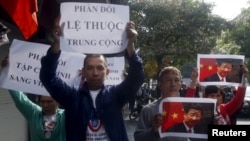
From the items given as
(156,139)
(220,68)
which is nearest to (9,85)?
(156,139)

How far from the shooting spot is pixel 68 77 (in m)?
4.25

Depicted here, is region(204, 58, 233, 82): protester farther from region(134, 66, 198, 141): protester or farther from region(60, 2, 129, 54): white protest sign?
region(60, 2, 129, 54): white protest sign

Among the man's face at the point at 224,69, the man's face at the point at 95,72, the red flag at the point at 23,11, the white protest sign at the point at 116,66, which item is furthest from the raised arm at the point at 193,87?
the red flag at the point at 23,11

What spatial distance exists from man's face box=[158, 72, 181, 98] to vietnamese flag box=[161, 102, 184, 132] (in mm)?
85

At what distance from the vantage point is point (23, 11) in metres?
4.06

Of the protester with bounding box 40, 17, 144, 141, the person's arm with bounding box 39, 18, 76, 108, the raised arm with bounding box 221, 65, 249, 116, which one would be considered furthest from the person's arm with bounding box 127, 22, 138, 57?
the raised arm with bounding box 221, 65, 249, 116

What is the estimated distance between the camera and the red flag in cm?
403

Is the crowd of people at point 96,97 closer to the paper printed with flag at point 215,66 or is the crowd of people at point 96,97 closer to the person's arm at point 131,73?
the person's arm at point 131,73

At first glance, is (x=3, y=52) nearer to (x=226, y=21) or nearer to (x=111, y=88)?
(x=111, y=88)

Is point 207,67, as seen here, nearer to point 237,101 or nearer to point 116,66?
point 237,101

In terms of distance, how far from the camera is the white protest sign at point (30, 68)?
13.3 ft

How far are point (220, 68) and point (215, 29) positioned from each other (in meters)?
17.4

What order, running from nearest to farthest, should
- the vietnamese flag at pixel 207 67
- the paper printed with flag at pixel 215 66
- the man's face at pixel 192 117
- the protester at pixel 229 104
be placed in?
the man's face at pixel 192 117 < the protester at pixel 229 104 < the paper printed with flag at pixel 215 66 < the vietnamese flag at pixel 207 67

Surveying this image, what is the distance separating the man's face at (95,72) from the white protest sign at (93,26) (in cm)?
25
